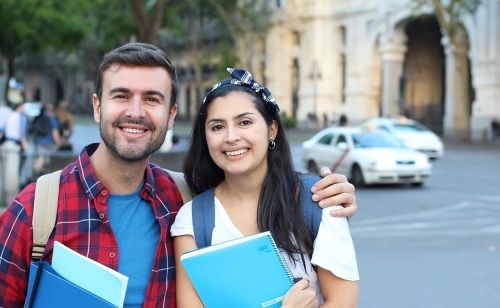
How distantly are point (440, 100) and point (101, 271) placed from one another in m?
51.6

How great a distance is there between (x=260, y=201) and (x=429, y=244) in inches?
315

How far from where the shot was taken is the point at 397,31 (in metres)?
46.4

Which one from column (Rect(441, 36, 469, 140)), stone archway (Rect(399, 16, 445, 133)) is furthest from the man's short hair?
stone archway (Rect(399, 16, 445, 133))

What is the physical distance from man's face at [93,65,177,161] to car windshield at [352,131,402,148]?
16.1m

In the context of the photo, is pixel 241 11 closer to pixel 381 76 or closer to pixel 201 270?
pixel 381 76

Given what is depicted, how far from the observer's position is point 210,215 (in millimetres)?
2789

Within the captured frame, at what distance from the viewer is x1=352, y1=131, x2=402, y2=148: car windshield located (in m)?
18.5

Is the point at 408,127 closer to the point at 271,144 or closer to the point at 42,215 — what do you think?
the point at 271,144

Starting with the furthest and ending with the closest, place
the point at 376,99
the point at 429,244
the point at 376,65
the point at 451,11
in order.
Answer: the point at 376,99 < the point at 376,65 < the point at 451,11 < the point at 429,244

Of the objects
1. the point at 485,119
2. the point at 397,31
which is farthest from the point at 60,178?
the point at 397,31

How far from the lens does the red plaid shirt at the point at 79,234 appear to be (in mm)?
2531

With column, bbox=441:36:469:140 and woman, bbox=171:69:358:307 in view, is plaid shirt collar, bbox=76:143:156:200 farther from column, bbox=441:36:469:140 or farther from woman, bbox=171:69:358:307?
column, bbox=441:36:469:140

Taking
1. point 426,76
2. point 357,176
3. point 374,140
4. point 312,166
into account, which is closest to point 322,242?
point 357,176

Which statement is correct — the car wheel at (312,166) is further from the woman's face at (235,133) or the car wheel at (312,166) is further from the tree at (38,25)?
the tree at (38,25)
